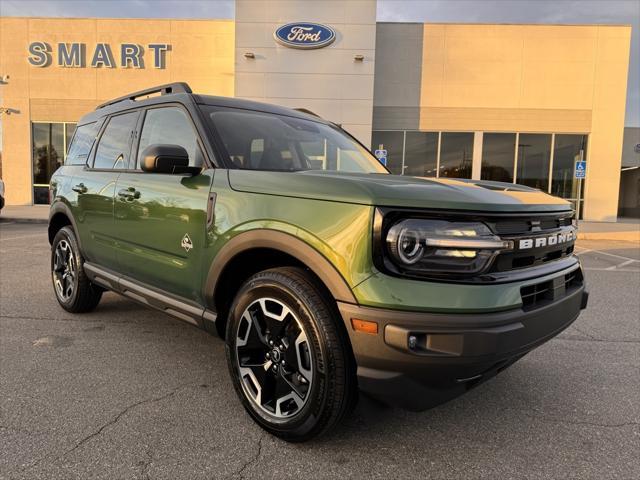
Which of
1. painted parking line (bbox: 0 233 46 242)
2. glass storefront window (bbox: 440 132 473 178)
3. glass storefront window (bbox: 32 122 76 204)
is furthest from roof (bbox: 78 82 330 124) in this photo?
glass storefront window (bbox: 32 122 76 204)

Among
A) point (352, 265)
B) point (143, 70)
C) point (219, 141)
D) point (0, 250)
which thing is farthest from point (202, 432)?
point (143, 70)

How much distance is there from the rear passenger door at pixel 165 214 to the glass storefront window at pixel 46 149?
2041 cm

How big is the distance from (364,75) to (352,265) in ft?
59.1

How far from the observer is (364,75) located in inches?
727

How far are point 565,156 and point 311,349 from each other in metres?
21.0

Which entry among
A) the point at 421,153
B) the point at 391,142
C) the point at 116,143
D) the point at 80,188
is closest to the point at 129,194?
the point at 116,143

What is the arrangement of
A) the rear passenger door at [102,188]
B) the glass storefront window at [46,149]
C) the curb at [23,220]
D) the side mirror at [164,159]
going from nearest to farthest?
the side mirror at [164,159], the rear passenger door at [102,188], the curb at [23,220], the glass storefront window at [46,149]

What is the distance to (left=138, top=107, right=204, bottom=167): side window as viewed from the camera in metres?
2.91

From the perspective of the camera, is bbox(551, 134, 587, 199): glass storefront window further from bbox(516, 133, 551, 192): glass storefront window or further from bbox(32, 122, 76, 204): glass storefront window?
bbox(32, 122, 76, 204): glass storefront window

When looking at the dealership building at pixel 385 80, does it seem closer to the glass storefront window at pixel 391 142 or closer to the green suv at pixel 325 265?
the glass storefront window at pixel 391 142

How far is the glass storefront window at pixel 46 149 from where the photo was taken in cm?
2062

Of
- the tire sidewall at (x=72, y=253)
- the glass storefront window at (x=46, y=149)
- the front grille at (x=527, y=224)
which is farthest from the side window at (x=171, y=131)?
the glass storefront window at (x=46, y=149)

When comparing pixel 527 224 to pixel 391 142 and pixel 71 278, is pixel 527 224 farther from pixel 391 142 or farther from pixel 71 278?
pixel 391 142

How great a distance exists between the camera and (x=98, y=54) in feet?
65.5
